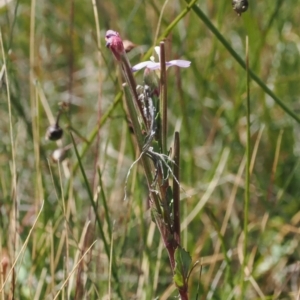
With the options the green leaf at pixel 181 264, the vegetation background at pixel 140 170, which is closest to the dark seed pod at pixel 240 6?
the vegetation background at pixel 140 170

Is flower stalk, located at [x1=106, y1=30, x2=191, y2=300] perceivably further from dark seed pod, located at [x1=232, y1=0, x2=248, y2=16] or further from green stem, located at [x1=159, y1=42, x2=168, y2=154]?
dark seed pod, located at [x1=232, y1=0, x2=248, y2=16]

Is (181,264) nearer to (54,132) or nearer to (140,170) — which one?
(54,132)

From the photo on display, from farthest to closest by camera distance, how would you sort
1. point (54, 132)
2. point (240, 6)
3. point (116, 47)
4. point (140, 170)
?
1. point (140, 170)
2. point (54, 132)
3. point (240, 6)
4. point (116, 47)

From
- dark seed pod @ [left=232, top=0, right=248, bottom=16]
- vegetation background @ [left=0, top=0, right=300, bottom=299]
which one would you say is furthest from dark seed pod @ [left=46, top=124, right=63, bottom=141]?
dark seed pod @ [left=232, top=0, right=248, bottom=16]

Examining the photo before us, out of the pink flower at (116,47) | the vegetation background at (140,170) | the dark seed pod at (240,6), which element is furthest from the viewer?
the vegetation background at (140,170)

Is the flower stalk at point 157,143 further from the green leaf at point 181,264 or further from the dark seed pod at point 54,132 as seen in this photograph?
the dark seed pod at point 54,132

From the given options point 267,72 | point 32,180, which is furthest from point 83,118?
point 267,72

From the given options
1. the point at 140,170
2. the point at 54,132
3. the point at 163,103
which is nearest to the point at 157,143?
the point at 163,103
